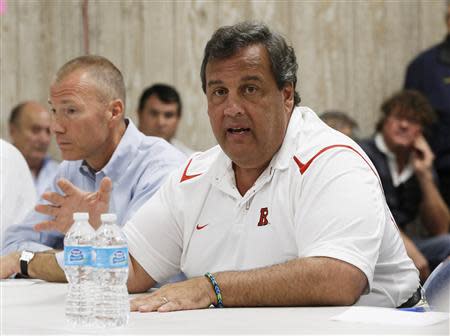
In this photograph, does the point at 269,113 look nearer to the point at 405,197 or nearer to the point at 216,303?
the point at 216,303

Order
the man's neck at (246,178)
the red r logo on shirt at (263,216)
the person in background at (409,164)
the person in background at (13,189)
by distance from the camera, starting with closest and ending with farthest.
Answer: the red r logo on shirt at (263,216)
the man's neck at (246,178)
the person in background at (13,189)
the person in background at (409,164)

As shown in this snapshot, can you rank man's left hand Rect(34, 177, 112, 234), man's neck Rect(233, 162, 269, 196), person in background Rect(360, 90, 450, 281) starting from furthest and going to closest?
person in background Rect(360, 90, 450, 281) → man's left hand Rect(34, 177, 112, 234) → man's neck Rect(233, 162, 269, 196)

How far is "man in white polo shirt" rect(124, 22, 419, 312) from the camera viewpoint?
7.68 feet

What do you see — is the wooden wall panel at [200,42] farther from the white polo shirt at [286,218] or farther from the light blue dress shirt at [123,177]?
the white polo shirt at [286,218]

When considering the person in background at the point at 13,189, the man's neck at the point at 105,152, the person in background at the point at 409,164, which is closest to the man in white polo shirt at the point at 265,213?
the man's neck at the point at 105,152

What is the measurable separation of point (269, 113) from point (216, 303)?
23.6 inches

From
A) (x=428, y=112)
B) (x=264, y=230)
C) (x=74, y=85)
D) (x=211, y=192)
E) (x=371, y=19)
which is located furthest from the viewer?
(x=371, y=19)

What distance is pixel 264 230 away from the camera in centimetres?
256

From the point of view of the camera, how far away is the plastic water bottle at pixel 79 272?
2.14 metres

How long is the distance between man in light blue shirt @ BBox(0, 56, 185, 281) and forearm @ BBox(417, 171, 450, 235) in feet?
6.99

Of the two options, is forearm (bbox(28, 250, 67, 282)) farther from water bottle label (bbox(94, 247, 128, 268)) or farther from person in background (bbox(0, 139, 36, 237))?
water bottle label (bbox(94, 247, 128, 268))

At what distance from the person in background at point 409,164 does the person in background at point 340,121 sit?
147 millimetres

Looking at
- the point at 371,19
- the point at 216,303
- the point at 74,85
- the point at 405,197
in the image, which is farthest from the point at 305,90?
the point at 216,303

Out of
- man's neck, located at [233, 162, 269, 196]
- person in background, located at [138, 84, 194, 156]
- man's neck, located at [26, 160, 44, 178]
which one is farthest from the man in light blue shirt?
man's neck, located at [26, 160, 44, 178]
